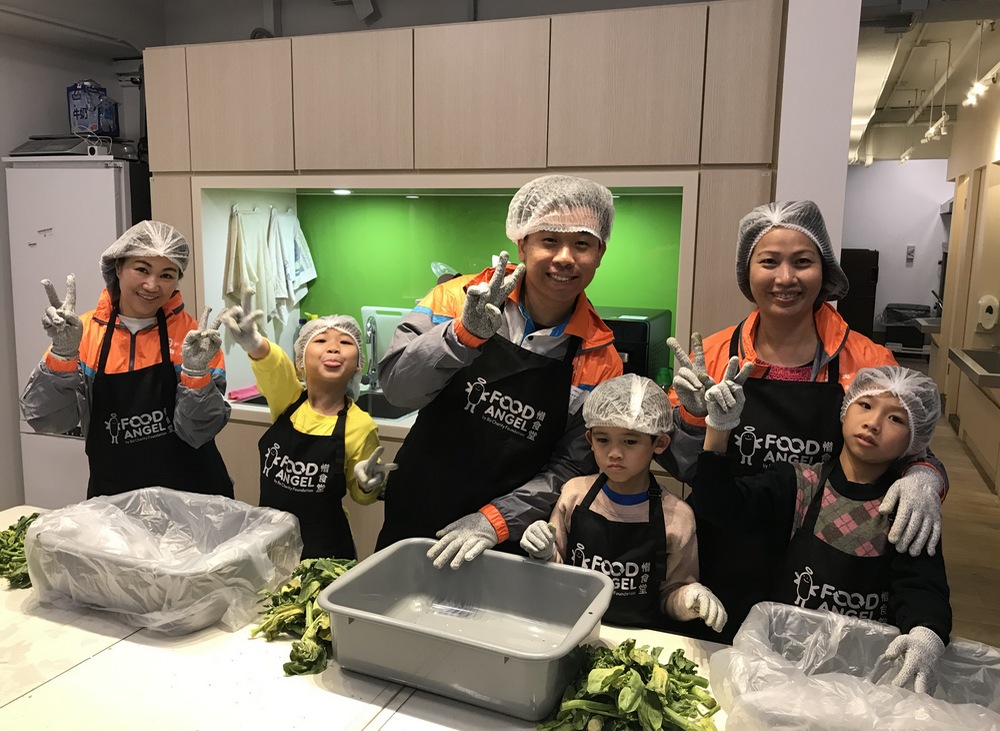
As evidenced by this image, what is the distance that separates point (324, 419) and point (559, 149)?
52.2 inches

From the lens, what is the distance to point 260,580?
1567 mm

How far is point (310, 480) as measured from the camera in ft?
6.69

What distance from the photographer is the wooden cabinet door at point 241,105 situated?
3.10m

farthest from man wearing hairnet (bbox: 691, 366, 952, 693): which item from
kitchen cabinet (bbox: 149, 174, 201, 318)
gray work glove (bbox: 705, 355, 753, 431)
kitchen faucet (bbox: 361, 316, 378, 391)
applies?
kitchen cabinet (bbox: 149, 174, 201, 318)

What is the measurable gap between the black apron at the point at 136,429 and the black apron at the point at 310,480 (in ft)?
1.12

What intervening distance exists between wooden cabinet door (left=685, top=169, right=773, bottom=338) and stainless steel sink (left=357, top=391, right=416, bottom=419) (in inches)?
52.6

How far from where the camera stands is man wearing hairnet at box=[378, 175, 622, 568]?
5.55 ft

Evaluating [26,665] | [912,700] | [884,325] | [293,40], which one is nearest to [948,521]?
[912,700]

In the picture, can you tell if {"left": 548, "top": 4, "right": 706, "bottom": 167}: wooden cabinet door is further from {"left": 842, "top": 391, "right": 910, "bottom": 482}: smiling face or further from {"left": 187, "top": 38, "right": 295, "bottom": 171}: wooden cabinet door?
{"left": 842, "top": 391, "right": 910, "bottom": 482}: smiling face

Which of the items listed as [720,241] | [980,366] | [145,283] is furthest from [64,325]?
[980,366]

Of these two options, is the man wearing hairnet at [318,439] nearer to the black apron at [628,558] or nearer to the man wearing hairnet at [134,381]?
the man wearing hairnet at [134,381]

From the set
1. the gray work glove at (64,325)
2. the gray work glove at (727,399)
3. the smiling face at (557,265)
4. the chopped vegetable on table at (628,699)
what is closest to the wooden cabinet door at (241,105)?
the gray work glove at (64,325)

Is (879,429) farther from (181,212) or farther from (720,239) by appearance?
(181,212)

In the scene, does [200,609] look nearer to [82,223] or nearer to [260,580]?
[260,580]
